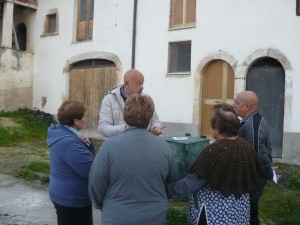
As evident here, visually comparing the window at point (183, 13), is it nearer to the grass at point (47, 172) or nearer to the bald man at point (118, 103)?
the grass at point (47, 172)

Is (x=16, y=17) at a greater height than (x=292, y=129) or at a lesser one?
greater

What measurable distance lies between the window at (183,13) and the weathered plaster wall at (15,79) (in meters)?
7.04

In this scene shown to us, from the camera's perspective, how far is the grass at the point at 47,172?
5.02 meters

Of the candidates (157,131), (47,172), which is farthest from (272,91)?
(157,131)

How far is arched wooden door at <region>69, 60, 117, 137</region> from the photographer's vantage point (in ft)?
43.2

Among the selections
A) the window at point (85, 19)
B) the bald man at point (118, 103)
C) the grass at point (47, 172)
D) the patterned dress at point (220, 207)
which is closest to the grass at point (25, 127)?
the grass at point (47, 172)

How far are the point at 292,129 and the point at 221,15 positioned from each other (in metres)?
3.67

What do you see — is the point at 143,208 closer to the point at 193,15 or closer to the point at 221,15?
the point at 221,15

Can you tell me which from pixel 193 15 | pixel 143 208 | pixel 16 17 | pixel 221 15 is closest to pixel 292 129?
pixel 221 15

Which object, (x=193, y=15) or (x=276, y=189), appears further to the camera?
(x=193, y=15)

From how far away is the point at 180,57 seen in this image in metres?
11.5

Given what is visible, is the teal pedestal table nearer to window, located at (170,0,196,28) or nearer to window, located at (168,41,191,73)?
window, located at (168,41,191,73)

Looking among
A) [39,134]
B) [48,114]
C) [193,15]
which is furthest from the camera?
[48,114]

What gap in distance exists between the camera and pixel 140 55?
12156 millimetres
